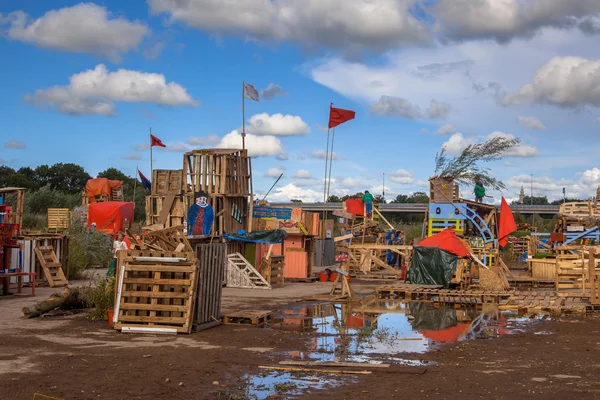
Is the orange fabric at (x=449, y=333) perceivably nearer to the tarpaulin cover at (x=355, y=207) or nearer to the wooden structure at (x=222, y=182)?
the wooden structure at (x=222, y=182)

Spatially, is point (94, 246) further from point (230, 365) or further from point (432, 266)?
point (230, 365)

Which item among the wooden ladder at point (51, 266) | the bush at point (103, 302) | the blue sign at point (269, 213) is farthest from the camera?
the blue sign at point (269, 213)

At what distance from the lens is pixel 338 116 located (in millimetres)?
34781

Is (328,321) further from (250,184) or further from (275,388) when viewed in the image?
(250,184)

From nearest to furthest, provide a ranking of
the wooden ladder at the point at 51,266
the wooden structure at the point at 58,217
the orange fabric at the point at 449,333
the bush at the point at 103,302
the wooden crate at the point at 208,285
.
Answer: the orange fabric at the point at 449,333 → the wooden crate at the point at 208,285 → the bush at the point at 103,302 → the wooden ladder at the point at 51,266 → the wooden structure at the point at 58,217

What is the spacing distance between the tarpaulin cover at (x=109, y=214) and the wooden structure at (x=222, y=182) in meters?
16.7

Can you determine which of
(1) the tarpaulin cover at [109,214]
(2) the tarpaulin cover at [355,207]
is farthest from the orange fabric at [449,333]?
(1) the tarpaulin cover at [109,214]

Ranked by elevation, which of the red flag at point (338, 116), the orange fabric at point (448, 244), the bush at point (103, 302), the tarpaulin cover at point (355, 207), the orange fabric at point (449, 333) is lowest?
the orange fabric at point (449, 333)

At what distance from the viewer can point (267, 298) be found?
23.3m

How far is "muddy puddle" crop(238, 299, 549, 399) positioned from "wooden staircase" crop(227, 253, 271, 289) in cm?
527

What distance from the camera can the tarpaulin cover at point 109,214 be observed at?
45.9 metres

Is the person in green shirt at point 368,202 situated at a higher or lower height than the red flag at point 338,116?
lower

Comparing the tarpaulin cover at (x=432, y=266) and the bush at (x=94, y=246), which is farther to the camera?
the bush at (x=94, y=246)

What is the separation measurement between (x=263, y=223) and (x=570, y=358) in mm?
21187
